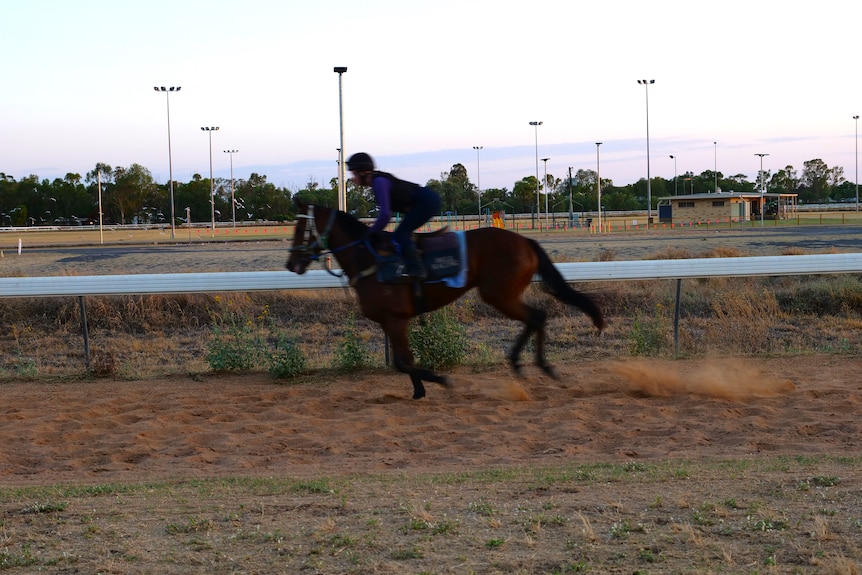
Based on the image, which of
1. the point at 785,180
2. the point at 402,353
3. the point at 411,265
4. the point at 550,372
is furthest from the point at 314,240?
the point at 785,180

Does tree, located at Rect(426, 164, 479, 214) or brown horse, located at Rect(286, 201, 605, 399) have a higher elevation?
tree, located at Rect(426, 164, 479, 214)

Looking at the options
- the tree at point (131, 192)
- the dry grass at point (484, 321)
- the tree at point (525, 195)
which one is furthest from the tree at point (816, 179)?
the dry grass at point (484, 321)

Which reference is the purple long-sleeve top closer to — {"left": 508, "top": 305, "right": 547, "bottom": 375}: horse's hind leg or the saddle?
the saddle

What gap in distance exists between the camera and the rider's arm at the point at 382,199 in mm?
8812

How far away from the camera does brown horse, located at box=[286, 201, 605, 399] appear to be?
900cm

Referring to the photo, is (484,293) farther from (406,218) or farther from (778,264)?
(778,264)

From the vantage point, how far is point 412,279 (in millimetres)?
8953

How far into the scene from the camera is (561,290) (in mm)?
9586

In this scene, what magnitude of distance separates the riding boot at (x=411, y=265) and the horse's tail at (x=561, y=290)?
4.42ft

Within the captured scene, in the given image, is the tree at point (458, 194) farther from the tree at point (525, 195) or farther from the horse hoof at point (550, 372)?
the horse hoof at point (550, 372)

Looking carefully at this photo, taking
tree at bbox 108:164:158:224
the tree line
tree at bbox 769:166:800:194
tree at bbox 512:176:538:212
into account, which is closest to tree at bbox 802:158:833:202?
tree at bbox 769:166:800:194

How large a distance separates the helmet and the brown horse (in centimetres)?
61

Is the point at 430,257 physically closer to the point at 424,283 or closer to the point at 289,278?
the point at 424,283

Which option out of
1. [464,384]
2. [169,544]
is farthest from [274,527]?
[464,384]
